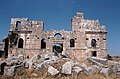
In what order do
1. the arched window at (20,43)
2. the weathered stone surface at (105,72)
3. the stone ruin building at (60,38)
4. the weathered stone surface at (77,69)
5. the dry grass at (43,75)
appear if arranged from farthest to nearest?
the arched window at (20,43) → the stone ruin building at (60,38) → the weathered stone surface at (105,72) → the weathered stone surface at (77,69) → the dry grass at (43,75)

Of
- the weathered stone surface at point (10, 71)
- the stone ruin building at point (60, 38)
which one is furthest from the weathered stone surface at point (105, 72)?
the stone ruin building at point (60, 38)

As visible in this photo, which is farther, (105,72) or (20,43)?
(20,43)

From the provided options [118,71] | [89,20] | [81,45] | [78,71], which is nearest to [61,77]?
[78,71]

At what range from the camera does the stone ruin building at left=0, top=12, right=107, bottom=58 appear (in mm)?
27734

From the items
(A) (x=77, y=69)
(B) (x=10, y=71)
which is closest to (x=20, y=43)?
(B) (x=10, y=71)

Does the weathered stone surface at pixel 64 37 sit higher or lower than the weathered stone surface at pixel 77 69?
higher

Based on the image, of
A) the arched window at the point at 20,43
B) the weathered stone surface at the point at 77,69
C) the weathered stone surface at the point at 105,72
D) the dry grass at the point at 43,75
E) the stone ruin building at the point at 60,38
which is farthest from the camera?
the arched window at the point at 20,43

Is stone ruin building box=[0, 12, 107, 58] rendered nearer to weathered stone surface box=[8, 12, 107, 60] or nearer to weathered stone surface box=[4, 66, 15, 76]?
weathered stone surface box=[8, 12, 107, 60]

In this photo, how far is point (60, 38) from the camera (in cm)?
2789

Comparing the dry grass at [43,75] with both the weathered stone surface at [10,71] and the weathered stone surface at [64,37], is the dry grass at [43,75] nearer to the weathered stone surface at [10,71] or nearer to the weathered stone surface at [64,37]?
the weathered stone surface at [10,71]

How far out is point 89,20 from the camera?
94.5 ft

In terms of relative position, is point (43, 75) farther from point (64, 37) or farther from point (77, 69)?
point (64, 37)

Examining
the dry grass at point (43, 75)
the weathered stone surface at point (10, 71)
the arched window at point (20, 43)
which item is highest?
the arched window at point (20, 43)

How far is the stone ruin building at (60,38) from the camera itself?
91.0ft
